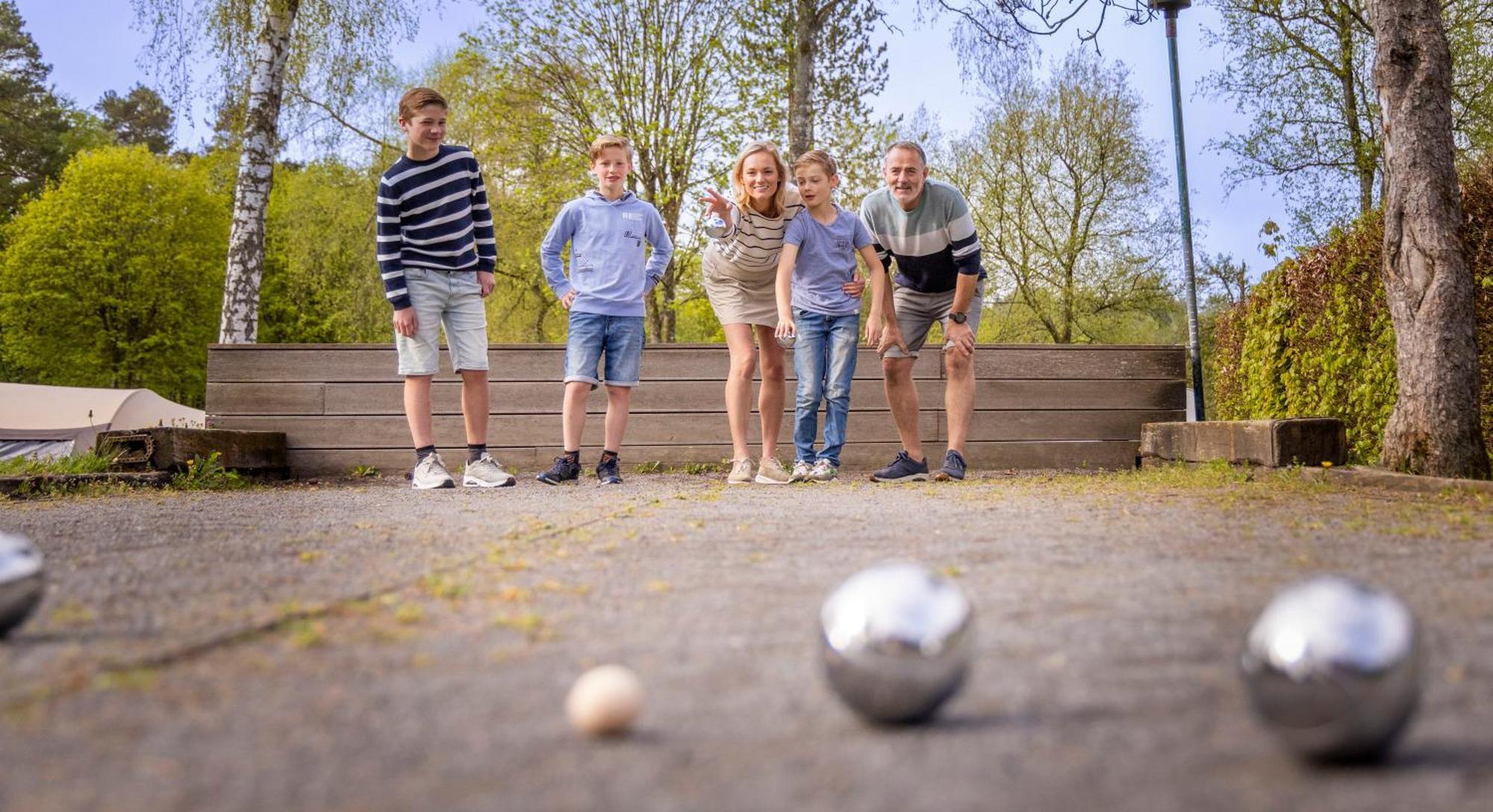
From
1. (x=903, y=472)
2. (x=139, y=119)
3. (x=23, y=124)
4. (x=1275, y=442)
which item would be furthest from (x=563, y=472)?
(x=139, y=119)

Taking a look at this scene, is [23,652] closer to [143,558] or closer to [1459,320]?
[143,558]

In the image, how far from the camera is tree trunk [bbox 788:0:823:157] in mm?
13125

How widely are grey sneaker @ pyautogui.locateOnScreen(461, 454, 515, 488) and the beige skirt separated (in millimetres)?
1538

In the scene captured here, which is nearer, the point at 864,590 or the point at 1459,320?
the point at 864,590

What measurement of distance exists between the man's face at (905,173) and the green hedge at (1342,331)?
100 inches

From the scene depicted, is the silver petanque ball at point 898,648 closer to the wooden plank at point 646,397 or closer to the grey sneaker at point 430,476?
the grey sneaker at point 430,476

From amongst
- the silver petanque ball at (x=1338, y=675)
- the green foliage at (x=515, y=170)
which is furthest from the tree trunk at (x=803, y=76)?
the silver petanque ball at (x=1338, y=675)

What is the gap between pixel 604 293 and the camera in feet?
20.8

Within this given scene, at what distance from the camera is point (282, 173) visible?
32562 millimetres

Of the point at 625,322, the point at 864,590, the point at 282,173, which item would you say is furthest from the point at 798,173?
the point at 282,173

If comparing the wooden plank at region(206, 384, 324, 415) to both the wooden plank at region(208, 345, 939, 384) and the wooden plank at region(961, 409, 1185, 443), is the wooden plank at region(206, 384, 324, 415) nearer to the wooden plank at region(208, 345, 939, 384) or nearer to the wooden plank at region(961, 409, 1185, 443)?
the wooden plank at region(208, 345, 939, 384)

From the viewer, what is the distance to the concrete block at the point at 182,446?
6852 mm

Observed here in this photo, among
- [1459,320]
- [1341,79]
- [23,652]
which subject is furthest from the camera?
[1341,79]

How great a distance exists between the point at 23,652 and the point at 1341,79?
68.1 feet
